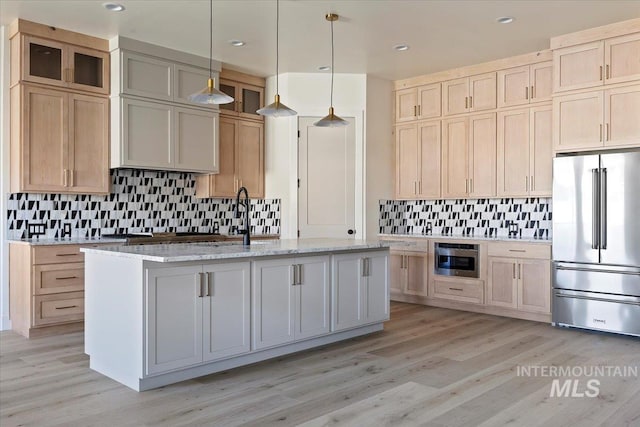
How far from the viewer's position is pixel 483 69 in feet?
20.8

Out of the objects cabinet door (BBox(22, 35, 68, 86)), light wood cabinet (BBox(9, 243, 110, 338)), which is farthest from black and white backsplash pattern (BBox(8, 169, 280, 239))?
cabinet door (BBox(22, 35, 68, 86))

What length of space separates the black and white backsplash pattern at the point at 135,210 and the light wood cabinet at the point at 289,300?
276 centimetres

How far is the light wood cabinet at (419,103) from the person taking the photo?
A: 681 cm

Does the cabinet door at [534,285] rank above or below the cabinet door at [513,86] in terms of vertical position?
below

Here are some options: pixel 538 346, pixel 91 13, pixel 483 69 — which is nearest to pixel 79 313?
pixel 91 13

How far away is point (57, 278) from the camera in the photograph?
4930 millimetres

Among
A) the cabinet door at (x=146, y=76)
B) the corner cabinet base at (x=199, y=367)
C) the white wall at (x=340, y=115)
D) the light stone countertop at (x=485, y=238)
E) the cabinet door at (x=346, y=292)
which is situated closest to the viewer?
the corner cabinet base at (x=199, y=367)

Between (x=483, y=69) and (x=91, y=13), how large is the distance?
433 centimetres

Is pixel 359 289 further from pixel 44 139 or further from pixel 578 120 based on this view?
pixel 44 139

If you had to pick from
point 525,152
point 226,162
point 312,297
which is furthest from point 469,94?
point 312,297

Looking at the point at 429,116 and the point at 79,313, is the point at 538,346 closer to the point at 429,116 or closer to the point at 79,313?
the point at 429,116

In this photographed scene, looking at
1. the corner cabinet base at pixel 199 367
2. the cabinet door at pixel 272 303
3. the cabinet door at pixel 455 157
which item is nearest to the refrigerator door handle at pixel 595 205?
the cabinet door at pixel 455 157

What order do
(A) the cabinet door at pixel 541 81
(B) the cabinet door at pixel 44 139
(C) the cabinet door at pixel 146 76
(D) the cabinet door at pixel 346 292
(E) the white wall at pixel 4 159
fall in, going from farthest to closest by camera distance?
1. (A) the cabinet door at pixel 541 81
2. (C) the cabinet door at pixel 146 76
3. (E) the white wall at pixel 4 159
4. (B) the cabinet door at pixel 44 139
5. (D) the cabinet door at pixel 346 292

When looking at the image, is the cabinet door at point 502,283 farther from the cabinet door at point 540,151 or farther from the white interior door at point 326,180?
the white interior door at point 326,180
